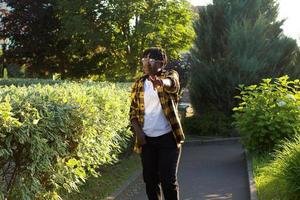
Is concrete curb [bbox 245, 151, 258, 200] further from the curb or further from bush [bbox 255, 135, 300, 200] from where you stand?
the curb

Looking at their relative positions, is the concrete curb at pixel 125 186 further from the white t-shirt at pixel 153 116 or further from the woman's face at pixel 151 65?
the woman's face at pixel 151 65

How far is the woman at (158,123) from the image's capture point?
5230mm

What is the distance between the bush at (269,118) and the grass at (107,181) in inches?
83.5

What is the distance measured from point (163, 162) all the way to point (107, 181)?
276cm

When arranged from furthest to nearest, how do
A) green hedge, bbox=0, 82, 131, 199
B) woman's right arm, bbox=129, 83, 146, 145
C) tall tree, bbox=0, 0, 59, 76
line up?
tall tree, bbox=0, 0, 59, 76, woman's right arm, bbox=129, 83, 146, 145, green hedge, bbox=0, 82, 131, 199

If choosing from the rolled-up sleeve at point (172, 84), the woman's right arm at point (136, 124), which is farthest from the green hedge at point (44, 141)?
the rolled-up sleeve at point (172, 84)

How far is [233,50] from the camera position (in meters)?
15.2

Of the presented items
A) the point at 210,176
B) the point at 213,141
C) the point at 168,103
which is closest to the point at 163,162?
the point at 168,103

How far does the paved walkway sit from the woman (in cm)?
201

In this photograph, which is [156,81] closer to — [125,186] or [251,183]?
[125,186]

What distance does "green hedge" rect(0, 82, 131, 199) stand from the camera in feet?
13.2

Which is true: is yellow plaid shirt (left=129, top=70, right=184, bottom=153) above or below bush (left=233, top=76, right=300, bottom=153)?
above

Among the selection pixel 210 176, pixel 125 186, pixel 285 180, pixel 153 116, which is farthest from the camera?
pixel 210 176

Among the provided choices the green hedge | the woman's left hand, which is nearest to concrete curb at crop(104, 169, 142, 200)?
the green hedge
